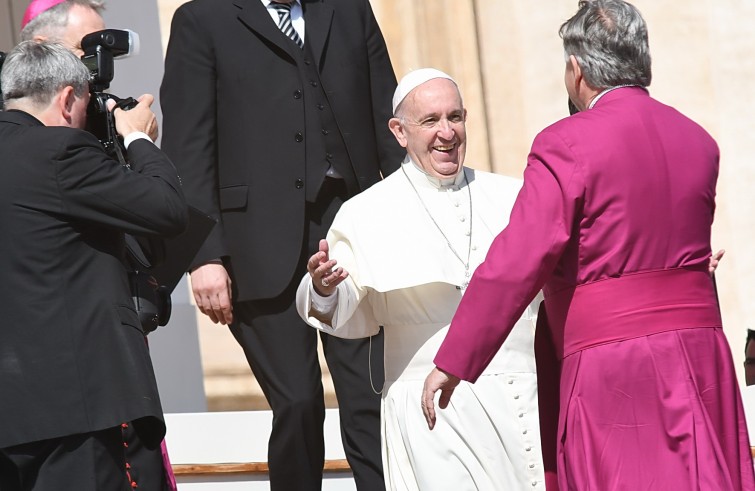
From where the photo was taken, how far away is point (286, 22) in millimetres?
5332

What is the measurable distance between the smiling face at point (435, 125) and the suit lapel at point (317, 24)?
61 centimetres

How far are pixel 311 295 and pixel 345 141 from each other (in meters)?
0.93

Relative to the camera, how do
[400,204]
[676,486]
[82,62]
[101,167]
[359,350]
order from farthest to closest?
[359,350] → [400,204] → [82,62] → [101,167] → [676,486]

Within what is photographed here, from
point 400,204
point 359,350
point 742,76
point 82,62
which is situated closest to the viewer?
point 82,62

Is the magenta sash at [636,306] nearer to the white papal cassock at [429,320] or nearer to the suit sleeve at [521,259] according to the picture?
the suit sleeve at [521,259]

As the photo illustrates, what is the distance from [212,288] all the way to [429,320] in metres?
0.85

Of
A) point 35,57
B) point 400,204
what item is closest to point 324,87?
point 400,204

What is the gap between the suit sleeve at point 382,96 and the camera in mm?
5387

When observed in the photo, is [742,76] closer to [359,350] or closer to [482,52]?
[482,52]

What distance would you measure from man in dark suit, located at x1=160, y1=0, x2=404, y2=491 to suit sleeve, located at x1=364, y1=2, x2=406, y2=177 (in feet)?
0.12

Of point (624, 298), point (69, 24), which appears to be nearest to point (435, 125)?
point (624, 298)

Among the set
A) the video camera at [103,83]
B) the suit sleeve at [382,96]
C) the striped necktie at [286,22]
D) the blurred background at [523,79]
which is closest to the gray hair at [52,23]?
the video camera at [103,83]

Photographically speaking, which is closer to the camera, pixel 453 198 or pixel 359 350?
pixel 453 198

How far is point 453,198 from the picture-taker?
15.8 feet
